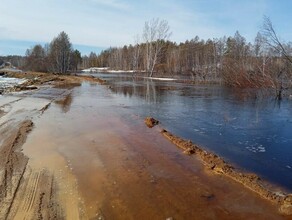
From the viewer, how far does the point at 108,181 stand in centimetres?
821

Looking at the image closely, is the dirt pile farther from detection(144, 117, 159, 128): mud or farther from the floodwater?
detection(144, 117, 159, 128): mud

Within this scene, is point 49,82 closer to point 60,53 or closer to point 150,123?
point 60,53

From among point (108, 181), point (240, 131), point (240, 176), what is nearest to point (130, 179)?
point (108, 181)

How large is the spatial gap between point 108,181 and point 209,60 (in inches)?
2900

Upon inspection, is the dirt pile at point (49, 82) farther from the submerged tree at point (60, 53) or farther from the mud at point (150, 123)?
the mud at point (150, 123)

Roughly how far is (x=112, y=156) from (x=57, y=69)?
7098cm

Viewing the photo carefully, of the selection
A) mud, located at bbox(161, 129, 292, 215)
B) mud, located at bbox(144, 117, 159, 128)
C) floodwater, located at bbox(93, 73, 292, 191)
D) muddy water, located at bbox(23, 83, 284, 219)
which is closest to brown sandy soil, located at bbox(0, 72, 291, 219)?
muddy water, located at bbox(23, 83, 284, 219)

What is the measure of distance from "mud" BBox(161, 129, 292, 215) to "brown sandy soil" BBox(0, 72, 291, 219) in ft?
0.69

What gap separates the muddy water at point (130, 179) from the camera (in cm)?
672

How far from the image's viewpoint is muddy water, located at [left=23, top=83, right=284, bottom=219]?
672cm

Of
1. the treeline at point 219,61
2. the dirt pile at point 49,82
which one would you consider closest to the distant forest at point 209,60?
the treeline at point 219,61

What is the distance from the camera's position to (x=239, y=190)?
798 centimetres

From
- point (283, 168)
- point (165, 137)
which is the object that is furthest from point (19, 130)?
point (283, 168)

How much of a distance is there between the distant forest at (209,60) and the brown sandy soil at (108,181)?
1880 centimetres
